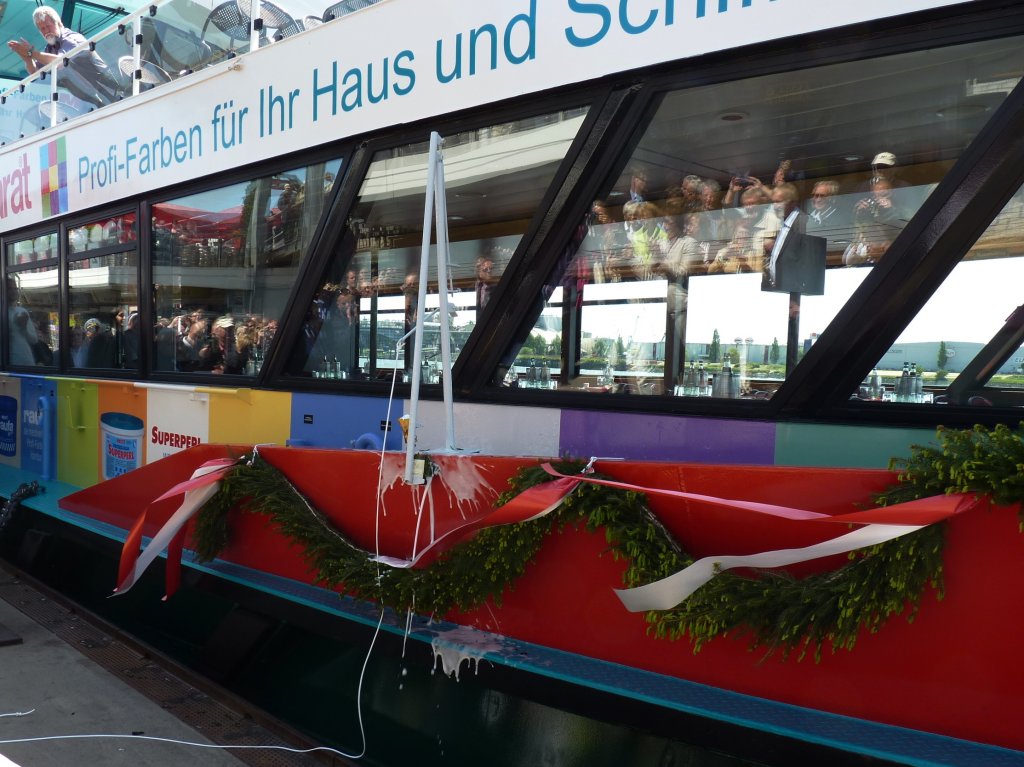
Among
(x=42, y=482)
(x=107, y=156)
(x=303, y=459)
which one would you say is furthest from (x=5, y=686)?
(x=107, y=156)

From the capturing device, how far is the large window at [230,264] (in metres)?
4.19

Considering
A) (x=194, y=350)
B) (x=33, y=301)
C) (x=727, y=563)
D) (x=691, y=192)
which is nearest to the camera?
(x=727, y=563)

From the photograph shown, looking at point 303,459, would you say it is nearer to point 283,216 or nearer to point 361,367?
point 361,367

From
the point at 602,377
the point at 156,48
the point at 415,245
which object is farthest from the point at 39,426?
the point at 602,377

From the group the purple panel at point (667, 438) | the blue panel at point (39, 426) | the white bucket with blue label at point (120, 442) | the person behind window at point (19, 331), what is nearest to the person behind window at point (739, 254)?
the purple panel at point (667, 438)

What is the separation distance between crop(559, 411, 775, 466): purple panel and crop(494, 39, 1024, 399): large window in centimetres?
13

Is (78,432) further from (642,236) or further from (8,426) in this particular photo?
(642,236)

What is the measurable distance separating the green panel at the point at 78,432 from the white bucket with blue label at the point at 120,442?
142mm

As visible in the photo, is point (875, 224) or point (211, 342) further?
point (211, 342)

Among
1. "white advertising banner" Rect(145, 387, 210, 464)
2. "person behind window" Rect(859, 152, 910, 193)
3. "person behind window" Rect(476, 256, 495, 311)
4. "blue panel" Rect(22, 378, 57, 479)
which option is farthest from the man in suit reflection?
"blue panel" Rect(22, 378, 57, 479)

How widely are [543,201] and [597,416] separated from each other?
74 centimetres

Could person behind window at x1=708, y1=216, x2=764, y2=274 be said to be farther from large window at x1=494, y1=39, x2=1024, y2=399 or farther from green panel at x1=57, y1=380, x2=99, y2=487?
green panel at x1=57, y1=380, x2=99, y2=487

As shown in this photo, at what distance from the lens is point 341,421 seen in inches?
151

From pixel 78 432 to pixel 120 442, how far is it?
25.3 inches
